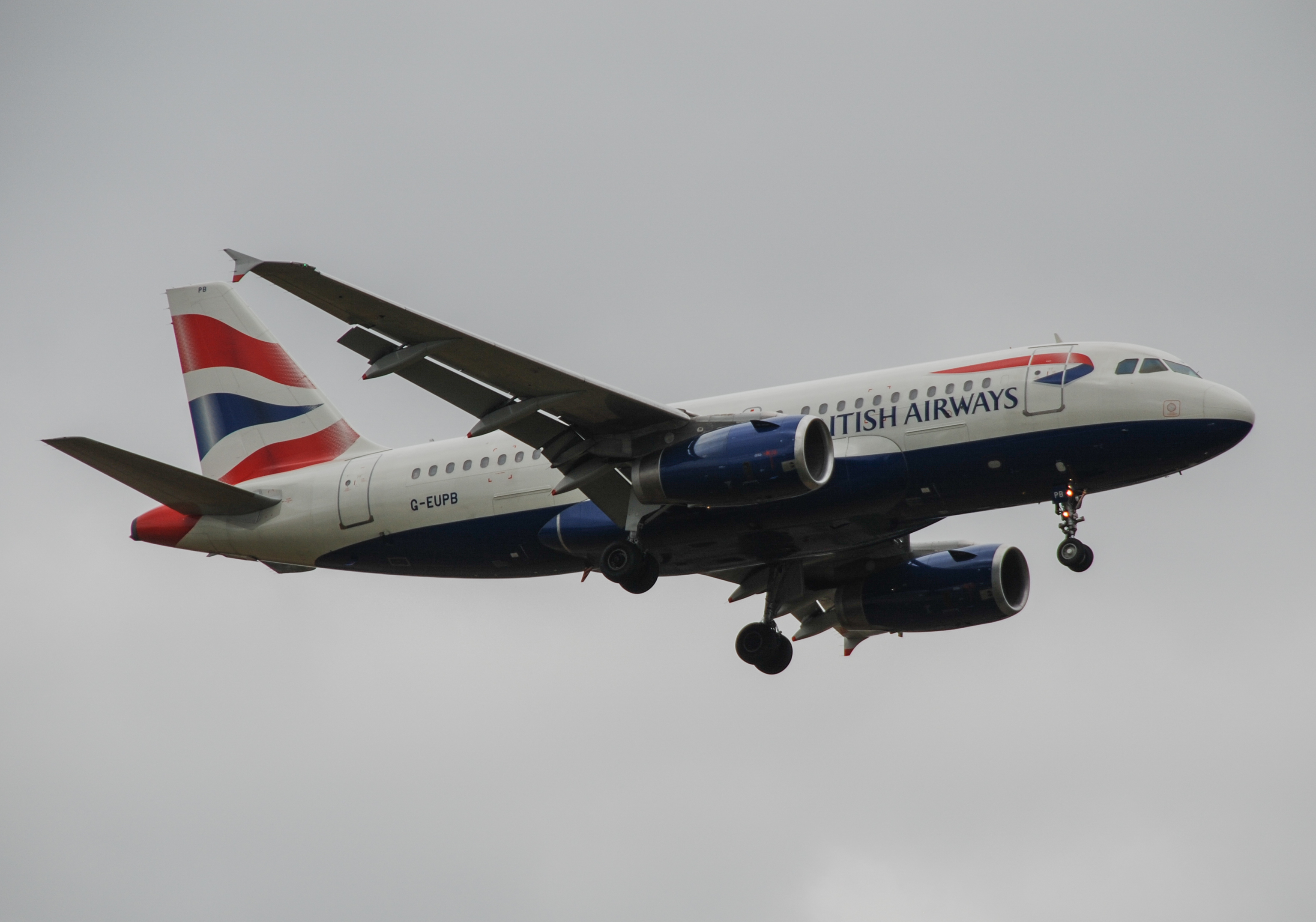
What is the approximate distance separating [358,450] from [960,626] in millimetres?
14616

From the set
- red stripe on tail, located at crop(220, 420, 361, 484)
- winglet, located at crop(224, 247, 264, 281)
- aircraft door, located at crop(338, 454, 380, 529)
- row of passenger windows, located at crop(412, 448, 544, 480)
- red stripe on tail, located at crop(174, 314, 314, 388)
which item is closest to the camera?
winglet, located at crop(224, 247, 264, 281)

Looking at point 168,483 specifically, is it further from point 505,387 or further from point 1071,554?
point 1071,554

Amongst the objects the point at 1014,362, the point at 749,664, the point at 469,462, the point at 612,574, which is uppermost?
the point at 1014,362

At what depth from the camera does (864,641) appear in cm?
3691

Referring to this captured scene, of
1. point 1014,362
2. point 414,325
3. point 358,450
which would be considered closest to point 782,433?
point 1014,362

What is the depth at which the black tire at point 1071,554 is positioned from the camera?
2888cm

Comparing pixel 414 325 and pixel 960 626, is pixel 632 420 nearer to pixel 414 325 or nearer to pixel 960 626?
pixel 414 325

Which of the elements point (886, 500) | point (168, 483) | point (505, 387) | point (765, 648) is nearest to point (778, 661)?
point (765, 648)

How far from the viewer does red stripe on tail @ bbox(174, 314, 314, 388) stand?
38156 millimetres

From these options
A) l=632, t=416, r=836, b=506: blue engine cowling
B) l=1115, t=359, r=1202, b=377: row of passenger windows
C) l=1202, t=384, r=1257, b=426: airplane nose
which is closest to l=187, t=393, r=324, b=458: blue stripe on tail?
l=632, t=416, r=836, b=506: blue engine cowling

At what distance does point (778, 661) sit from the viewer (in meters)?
35.1

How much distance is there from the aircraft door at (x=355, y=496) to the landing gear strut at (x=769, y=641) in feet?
29.3

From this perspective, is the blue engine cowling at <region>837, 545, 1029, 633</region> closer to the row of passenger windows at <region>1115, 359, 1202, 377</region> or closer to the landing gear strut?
the landing gear strut

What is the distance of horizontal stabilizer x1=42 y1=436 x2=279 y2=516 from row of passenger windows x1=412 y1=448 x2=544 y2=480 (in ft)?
12.2
